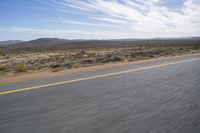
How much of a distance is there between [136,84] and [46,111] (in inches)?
121

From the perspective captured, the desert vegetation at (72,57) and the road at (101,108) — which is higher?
the road at (101,108)

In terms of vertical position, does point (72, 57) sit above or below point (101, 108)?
below

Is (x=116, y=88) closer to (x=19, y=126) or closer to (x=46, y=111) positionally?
(x=46, y=111)

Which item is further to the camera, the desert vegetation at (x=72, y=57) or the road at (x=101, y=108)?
the desert vegetation at (x=72, y=57)

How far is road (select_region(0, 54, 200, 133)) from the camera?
2.88 m

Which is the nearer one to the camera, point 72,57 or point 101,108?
point 101,108

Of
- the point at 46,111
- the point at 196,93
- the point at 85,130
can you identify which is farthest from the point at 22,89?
the point at 196,93

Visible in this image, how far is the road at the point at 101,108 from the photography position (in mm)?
2883

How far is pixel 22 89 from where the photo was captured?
5.15 m

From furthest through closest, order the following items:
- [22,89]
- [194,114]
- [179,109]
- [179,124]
Result: [22,89] < [179,109] < [194,114] < [179,124]

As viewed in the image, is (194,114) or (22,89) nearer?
(194,114)

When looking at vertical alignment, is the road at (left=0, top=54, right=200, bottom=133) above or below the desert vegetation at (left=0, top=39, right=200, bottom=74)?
above

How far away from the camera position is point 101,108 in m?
3.66

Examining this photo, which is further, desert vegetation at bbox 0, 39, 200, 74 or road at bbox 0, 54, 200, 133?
desert vegetation at bbox 0, 39, 200, 74
